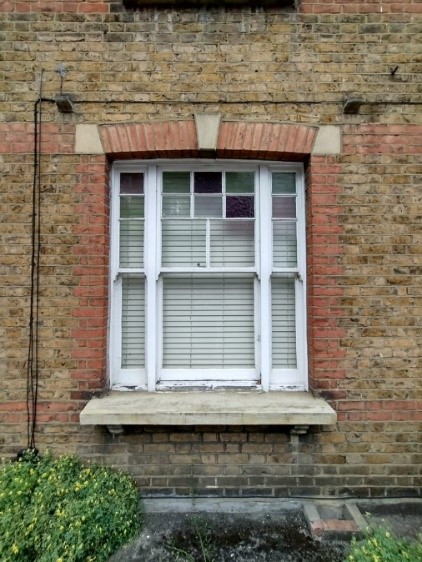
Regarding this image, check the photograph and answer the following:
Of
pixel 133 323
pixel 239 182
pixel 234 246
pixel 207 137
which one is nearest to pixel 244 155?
pixel 239 182

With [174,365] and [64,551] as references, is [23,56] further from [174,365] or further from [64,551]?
[64,551]

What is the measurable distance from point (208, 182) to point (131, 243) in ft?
2.93

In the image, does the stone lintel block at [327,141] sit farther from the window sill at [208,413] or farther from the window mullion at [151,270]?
the window sill at [208,413]

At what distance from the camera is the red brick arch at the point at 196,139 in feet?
10.1

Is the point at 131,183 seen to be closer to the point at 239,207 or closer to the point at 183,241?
the point at 183,241

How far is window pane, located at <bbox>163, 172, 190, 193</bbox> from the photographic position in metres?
3.32

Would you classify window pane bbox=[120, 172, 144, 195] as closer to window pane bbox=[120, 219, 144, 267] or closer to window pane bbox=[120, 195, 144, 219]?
window pane bbox=[120, 195, 144, 219]

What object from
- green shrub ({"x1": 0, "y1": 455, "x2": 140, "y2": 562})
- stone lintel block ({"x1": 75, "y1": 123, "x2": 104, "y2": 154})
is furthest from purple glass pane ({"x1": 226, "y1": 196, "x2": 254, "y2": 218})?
green shrub ({"x1": 0, "y1": 455, "x2": 140, "y2": 562})

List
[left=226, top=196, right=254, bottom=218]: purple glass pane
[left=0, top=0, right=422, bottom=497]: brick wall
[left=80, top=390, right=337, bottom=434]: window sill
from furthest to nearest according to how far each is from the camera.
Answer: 1. [left=226, top=196, right=254, bottom=218]: purple glass pane
2. [left=0, top=0, right=422, bottom=497]: brick wall
3. [left=80, top=390, right=337, bottom=434]: window sill

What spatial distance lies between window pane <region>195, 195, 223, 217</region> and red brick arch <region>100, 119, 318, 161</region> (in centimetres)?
43

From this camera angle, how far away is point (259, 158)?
10.5 feet

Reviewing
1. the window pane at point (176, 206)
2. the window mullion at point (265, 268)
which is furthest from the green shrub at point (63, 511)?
the window pane at point (176, 206)

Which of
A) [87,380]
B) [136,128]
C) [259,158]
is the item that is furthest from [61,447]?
[259,158]

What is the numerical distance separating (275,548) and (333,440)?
93 cm
